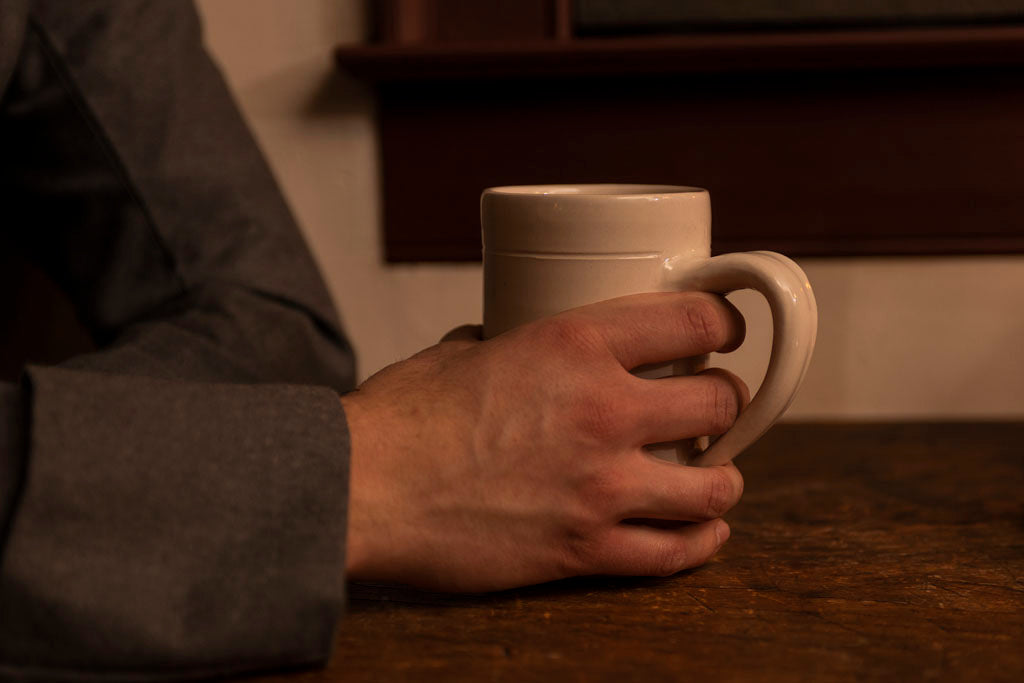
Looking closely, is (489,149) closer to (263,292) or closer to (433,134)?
(433,134)

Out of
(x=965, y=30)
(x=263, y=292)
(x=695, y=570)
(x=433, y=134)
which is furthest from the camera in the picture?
(x=433, y=134)

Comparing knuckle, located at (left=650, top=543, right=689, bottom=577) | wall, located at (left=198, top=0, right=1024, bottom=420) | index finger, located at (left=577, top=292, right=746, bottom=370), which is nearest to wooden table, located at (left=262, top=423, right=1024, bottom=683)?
knuckle, located at (left=650, top=543, right=689, bottom=577)

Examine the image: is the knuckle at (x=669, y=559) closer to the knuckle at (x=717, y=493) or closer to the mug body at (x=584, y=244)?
the knuckle at (x=717, y=493)

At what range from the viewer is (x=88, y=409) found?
485 millimetres

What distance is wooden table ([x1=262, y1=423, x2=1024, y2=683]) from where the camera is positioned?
1.55 ft

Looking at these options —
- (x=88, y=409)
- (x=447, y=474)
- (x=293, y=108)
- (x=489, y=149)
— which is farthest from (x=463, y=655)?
(x=293, y=108)

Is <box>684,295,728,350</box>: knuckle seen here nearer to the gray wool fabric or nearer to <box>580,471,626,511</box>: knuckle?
<box>580,471,626,511</box>: knuckle

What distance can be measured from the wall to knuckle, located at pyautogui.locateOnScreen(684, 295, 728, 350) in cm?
67

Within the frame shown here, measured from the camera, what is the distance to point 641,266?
55cm

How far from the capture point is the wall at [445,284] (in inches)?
46.8

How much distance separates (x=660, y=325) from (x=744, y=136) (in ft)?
2.19

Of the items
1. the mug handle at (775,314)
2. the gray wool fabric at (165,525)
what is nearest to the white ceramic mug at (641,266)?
the mug handle at (775,314)

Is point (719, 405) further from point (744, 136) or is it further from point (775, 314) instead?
point (744, 136)

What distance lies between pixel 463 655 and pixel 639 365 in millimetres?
179
